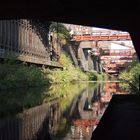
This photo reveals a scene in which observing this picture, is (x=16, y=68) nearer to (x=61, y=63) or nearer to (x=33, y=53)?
(x=33, y=53)

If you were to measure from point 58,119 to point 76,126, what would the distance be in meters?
2.07

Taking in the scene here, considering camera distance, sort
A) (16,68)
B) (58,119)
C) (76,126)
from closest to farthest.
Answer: (76,126) → (58,119) → (16,68)

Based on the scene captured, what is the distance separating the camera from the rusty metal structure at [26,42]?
46.4 meters

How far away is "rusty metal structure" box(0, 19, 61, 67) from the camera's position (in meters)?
46.4

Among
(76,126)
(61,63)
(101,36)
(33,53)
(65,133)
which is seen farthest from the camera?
(101,36)

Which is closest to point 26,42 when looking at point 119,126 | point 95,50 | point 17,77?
point 17,77

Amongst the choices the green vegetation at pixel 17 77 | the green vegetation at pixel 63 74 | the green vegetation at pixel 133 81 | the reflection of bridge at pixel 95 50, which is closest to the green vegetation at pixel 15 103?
the green vegetation at pixel 17 77

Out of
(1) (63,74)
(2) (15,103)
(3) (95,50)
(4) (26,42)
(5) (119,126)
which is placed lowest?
(5) (119,126)

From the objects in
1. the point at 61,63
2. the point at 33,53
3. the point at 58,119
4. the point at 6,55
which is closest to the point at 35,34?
the point at 33,53

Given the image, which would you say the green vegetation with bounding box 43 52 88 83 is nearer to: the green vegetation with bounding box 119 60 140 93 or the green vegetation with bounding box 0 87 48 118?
the green vegetation with bounding box 119 60 140 93

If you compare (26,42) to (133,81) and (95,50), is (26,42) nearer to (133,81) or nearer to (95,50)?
(133,81)

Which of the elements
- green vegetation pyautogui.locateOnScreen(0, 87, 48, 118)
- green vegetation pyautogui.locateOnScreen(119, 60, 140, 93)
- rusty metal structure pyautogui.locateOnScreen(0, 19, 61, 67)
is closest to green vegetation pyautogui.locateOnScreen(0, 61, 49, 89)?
rusty metal structure pyautogui.locateOnScreen(0, 19, 61, 67)

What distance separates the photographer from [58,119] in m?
16.8

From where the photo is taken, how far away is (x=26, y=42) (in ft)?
186
